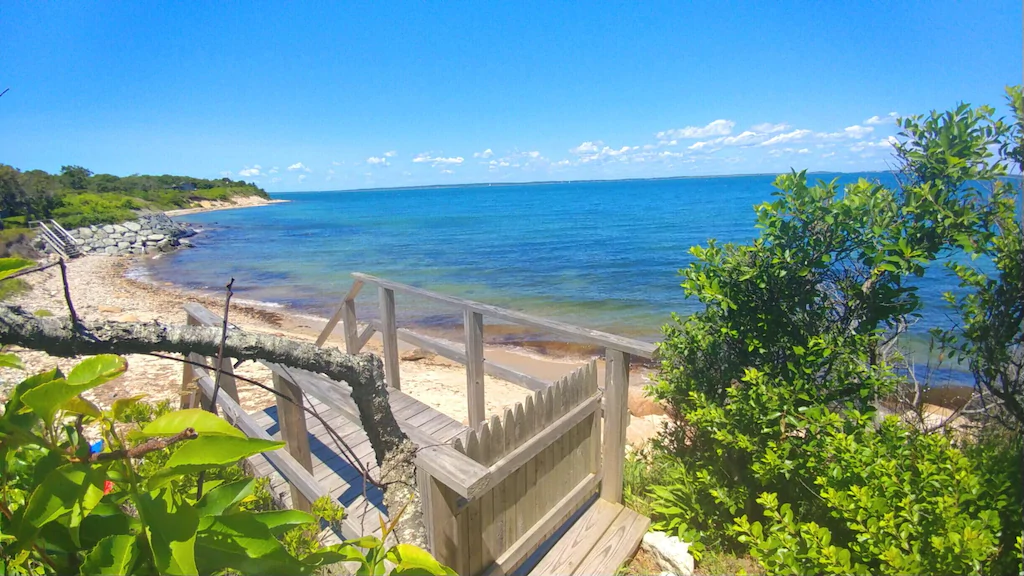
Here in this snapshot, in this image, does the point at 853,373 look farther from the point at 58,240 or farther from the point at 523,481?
the point at 58,240


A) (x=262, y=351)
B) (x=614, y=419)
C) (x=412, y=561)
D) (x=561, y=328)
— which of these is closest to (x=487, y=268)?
(x=561, y=328)

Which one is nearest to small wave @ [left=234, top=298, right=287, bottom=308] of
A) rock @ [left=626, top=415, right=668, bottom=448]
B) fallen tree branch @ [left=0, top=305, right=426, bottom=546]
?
rock @ [left=626, top=415, right=668, bottom=448]

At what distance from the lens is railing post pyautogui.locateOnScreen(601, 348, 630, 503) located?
10.5 ft

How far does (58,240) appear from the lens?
25109mm

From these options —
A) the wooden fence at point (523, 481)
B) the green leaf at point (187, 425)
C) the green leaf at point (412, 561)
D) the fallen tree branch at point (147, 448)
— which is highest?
the green leaf at point (187, 425)

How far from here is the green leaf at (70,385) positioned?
655mm

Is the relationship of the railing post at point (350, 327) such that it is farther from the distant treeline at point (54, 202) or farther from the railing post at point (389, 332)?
the distant treeline at point (54, 202)

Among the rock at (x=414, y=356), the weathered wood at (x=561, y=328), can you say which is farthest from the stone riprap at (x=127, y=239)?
the weathered wood at (x=561, y=328)

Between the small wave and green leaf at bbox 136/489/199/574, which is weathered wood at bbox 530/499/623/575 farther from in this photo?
the small wave

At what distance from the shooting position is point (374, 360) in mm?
1486

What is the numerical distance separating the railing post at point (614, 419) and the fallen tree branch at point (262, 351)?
1.90m

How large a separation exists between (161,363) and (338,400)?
7354 mm

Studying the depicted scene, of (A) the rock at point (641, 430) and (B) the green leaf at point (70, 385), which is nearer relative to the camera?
(B) the green leaf at point (70, 385)

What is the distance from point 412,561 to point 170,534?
0.39m
